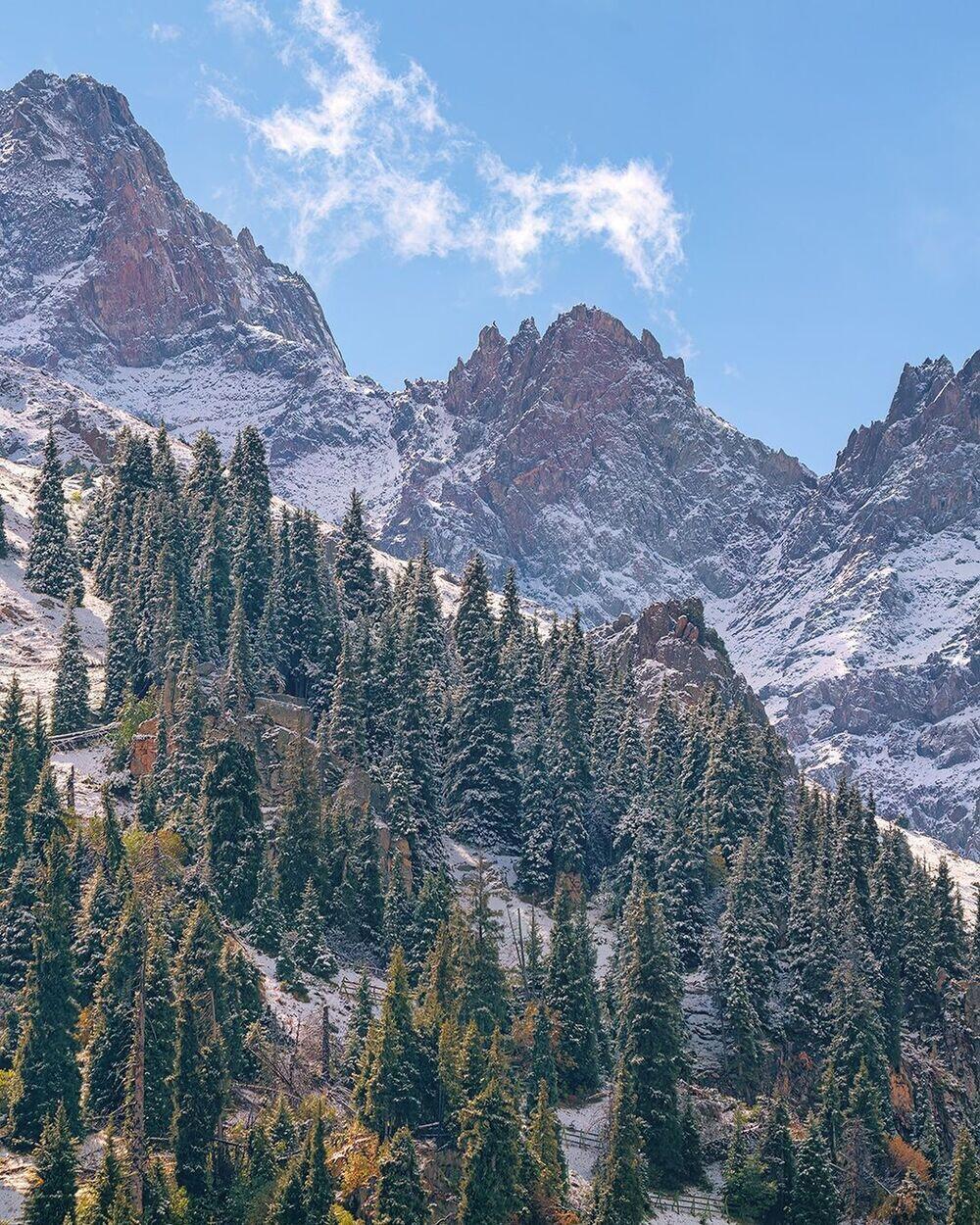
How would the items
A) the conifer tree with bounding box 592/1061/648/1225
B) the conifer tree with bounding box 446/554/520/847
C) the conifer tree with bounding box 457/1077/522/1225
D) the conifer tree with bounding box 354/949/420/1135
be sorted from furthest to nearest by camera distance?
1. the conifer tree with bounding box 446/554/520/847
2. the conifer tree with bounding box 354/949/420/1135
3. the conifer tree with bounding box 592/1061/648/1225
4. the conifer tree with bounding box 457/1077/522/1225

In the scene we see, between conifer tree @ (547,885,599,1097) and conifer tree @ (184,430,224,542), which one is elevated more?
conifer tree @ (184,430,224,542)

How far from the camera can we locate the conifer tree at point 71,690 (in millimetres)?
99812

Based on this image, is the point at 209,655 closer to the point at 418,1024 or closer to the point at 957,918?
the point at 418,1024

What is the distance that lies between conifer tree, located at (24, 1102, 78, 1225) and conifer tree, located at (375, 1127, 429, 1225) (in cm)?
1263

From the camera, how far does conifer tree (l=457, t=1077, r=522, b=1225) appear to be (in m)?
62.8

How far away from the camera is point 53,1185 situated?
53.6 m

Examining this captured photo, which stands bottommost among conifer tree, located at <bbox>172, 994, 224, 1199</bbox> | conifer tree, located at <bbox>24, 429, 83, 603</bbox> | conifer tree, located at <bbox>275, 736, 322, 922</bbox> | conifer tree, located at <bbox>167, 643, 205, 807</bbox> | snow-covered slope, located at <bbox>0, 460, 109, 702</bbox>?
conifer tree, located at <bbox>172, 994, 224, 1199</bbox>

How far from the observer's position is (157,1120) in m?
62.0

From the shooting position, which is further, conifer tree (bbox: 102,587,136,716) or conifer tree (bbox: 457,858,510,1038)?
conifer tree (bbox: 102,587,136,716)

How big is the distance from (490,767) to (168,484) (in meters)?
38.3

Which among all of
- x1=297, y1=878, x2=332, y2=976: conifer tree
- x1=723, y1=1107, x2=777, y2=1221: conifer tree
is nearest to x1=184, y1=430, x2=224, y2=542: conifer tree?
x1=297, y1=878, x2=332, y2=976: conifer tree

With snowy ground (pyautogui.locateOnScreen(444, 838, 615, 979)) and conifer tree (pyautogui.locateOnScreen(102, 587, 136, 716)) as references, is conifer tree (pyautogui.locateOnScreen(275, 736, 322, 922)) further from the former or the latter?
conifer tree (pyautogui.locateOnScreen(102, 587, 136, 716))

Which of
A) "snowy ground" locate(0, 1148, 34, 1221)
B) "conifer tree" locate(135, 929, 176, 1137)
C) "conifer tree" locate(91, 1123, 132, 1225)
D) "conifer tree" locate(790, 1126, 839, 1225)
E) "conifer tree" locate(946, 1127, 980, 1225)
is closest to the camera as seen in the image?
"conifer tree" locate(91, 1123, 132, 1225)

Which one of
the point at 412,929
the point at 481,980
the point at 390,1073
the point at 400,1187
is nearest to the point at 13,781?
the point at 412,929
